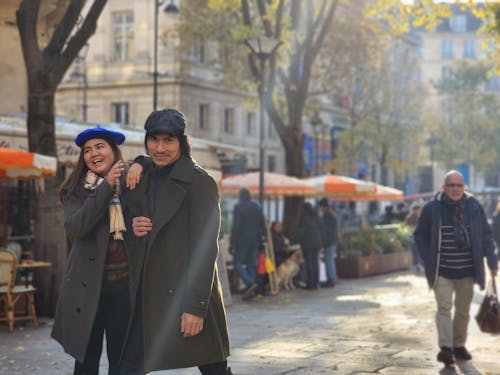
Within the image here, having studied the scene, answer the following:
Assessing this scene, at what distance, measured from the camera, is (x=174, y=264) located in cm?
474

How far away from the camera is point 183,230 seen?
4785 mm

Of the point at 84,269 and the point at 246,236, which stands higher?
the point at 84,269

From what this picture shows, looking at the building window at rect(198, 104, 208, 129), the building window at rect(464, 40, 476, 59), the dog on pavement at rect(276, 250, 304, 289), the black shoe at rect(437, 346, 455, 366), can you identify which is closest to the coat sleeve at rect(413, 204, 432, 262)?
the black shoe at rect(437, 346, 455, 366)

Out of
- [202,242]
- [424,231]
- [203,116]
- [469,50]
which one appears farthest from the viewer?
[469,50]

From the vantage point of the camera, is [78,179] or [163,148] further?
[78,179]

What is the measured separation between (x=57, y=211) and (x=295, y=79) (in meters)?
11.2

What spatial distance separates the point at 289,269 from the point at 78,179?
13626mm

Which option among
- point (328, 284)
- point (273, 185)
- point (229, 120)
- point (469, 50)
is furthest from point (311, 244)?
point (469, 50)

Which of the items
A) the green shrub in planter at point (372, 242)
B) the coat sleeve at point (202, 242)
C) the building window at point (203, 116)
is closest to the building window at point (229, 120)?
the building window at point (203, 116)

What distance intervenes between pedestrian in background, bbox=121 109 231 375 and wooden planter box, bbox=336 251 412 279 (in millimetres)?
17619

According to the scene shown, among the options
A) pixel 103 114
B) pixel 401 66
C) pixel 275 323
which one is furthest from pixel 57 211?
pixel 401 66

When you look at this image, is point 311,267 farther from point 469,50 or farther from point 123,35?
point 469,50

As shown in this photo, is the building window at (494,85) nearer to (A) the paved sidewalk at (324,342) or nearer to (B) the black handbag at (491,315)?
(A) the paved sidewalk at (324,342)

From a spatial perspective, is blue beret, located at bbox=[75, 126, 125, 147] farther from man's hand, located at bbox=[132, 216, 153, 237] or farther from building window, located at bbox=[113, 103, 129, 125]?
building window, located at bbox=[113, 103, 129, 125]
